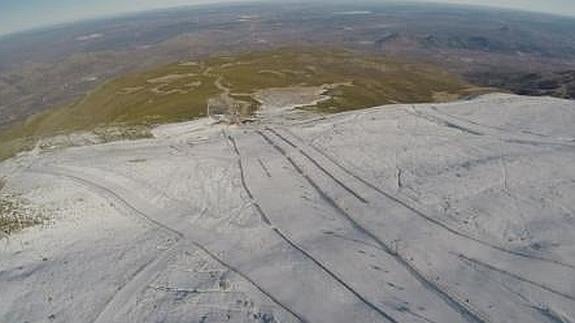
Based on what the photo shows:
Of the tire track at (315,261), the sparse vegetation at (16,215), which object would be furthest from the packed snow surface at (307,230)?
the sparse vegetation at (16,215)

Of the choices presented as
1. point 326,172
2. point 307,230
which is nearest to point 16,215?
point 307,230

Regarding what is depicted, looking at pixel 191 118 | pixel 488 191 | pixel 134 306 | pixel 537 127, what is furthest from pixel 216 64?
pixel 134 306

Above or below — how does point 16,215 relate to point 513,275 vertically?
above

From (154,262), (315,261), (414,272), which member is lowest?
(414,272)

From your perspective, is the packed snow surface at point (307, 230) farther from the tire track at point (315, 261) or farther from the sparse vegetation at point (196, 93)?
the sparse vegetation at point (196, 93)

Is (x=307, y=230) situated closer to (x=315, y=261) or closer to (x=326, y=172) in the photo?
(x=315, y=261)

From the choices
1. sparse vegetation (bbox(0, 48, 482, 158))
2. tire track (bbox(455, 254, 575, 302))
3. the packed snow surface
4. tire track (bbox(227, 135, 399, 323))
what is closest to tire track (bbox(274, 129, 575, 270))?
the packed snow surface
